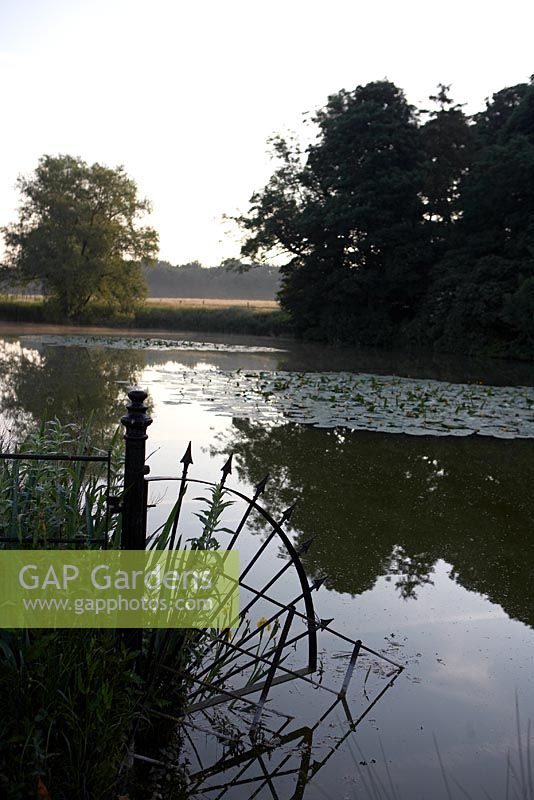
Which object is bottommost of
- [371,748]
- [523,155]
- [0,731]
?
[371,748]

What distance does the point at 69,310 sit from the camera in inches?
1588

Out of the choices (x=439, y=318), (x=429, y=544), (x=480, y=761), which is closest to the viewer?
(x=480, y=761)

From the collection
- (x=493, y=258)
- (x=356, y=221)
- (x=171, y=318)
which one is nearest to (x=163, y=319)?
(x=171, y=318)

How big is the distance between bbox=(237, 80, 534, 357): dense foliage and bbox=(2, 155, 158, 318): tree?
1125 cm

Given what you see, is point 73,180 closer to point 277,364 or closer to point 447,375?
point 277,364

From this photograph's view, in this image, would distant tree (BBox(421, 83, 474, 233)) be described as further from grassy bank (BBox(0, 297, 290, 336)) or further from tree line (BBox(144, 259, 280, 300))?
tree line (BBox(144, 259, 280, 300))

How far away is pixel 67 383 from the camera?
1197 cm

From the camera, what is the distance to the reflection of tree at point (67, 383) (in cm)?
856

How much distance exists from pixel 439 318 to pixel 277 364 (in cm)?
865

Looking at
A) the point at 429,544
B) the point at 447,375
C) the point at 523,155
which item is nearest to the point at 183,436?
the point at 429,544

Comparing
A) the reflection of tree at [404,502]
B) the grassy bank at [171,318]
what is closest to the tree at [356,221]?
the grassy bank at [171,318]

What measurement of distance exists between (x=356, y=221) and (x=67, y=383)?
17685mm

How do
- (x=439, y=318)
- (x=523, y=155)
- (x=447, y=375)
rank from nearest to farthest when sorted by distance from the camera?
(x=447, y=375), (x=523, y=155), (x=439, y=318)

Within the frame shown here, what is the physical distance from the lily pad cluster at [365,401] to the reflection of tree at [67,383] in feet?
3.53
